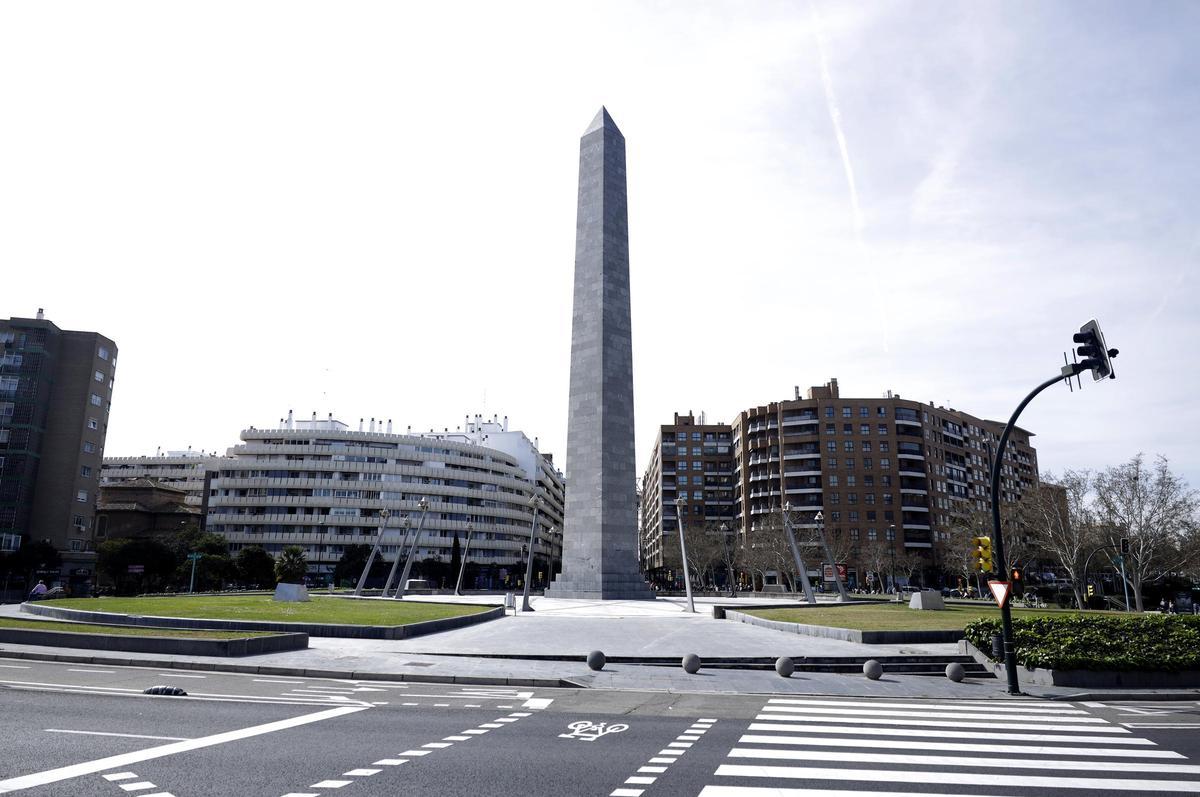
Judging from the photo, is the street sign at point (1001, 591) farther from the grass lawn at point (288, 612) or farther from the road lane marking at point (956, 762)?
the grass lawn at point (288, 612)

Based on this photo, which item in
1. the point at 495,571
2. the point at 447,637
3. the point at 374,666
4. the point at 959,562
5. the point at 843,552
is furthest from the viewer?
the point at 495,571

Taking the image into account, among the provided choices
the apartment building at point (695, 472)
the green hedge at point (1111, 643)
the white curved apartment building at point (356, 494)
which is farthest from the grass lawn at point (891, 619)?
the apartment building at point (695, 472)

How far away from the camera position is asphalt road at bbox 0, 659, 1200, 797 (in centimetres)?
764

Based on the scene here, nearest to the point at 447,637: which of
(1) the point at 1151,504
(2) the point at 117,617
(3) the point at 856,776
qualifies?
(2) the point at 117,617

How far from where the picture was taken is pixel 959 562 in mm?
79562

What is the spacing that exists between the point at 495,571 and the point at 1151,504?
2777 inches

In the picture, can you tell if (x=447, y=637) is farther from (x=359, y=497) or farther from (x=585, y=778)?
(x=359, y=497)

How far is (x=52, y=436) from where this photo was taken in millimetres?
74500

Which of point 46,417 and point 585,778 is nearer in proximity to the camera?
point 585,778

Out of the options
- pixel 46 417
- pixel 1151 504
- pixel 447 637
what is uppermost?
pixel 46 417

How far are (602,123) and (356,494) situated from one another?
61838 millimetres

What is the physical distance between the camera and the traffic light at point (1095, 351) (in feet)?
46.8

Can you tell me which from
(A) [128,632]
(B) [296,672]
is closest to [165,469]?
(A) [128,632]

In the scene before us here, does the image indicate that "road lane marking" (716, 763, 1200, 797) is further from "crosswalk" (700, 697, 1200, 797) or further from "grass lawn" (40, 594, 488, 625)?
"grass lawn" (40, 594, 488, 625)
